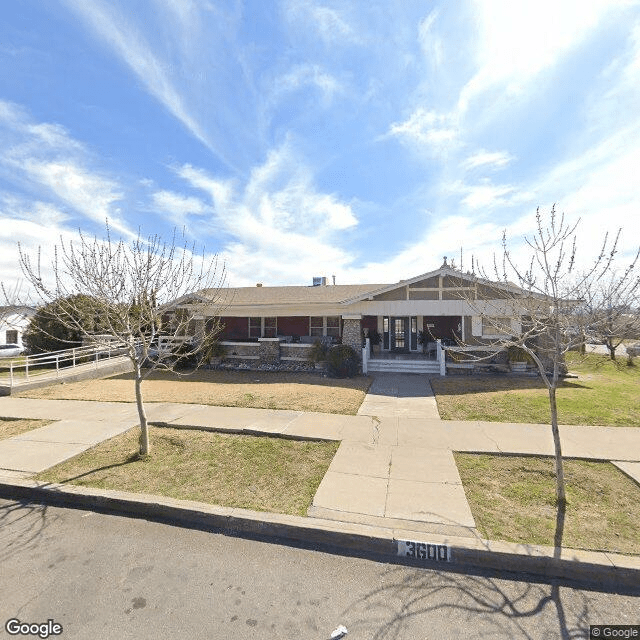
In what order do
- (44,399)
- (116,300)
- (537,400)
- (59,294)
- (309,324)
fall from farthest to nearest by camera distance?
(309,324)
(44,399)
(537,400)
(59,294)
(116,300)

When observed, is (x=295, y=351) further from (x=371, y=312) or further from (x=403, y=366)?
(x=403, y=366)

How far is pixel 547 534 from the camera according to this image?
392 cm

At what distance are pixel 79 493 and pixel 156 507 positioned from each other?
1262mm

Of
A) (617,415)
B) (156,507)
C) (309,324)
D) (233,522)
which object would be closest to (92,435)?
(156,507)

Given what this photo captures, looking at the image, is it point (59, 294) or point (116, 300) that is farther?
point (59, 294)

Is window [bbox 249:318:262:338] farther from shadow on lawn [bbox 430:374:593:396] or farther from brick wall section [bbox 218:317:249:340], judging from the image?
shadow on lawn [bbox 430:374:593:396]

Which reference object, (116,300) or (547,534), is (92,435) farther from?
(547,534)

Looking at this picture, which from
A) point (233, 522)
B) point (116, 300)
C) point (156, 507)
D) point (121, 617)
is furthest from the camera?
point (116, 300)

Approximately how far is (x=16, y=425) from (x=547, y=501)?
10756 millimetres

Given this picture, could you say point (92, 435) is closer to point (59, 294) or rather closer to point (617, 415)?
point (59, 294)

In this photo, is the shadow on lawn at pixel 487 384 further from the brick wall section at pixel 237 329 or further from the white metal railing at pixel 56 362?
the brick wall section at pixel 237 329

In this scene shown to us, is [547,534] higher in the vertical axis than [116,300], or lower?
lower

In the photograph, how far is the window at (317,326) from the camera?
20434 millimetres

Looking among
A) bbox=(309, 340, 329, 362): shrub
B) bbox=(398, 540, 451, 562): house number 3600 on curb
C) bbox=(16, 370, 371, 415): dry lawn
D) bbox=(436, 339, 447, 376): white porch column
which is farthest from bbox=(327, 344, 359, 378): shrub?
bbox=(398, 540, 451, 562): house number 3600 on curb
